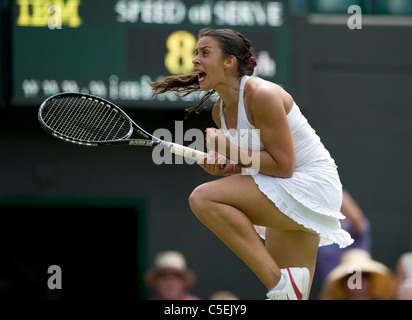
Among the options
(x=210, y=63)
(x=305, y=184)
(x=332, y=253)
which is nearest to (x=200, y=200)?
(x=305, y=184)

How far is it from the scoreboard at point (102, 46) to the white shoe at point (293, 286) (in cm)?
322

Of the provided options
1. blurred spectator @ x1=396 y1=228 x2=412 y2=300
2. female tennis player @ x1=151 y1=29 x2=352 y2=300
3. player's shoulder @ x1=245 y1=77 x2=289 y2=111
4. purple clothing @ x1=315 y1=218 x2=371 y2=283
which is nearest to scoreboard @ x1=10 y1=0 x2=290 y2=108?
purple clothing @ x1=315 y1=218 x2=371 y2=283

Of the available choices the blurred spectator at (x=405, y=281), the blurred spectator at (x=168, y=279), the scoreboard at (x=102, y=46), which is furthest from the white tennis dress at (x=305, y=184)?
the scoreboard at (x=102, y=46)

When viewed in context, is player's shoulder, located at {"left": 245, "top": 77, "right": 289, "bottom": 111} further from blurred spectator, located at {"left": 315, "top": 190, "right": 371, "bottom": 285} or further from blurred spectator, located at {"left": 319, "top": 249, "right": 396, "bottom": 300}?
blurred spectator, located at {"left": 315, "top": 190, "right": 371, "bottom": 285}

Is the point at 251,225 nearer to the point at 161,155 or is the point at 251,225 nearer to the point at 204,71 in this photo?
the point at 204,71

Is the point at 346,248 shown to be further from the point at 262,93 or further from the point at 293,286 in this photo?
the point at 262,93

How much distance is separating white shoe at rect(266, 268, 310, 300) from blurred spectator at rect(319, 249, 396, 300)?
150 cm

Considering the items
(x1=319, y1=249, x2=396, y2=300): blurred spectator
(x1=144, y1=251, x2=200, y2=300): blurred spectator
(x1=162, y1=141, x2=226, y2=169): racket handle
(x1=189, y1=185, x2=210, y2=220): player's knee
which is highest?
(x1=162, y1=141, x2=226, y2=169): racket handle

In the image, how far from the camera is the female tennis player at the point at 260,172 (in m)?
3.74

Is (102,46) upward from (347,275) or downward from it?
upward

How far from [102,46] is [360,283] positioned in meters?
2.67

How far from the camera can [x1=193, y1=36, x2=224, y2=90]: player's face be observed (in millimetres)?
3822

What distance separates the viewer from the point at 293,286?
12.6 feet
